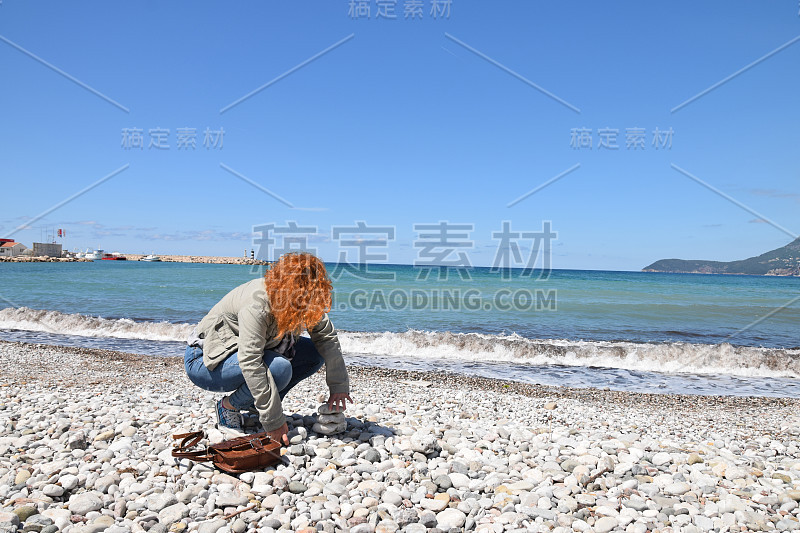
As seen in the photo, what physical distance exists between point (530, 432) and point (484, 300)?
819 inches

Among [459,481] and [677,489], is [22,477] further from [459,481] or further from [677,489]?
[677,489]

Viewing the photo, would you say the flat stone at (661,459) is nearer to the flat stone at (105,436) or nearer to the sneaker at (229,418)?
the sneaker at (229,418)

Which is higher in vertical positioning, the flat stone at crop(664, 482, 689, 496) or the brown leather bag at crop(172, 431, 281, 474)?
the brown leather bag at crop(172, 431, 281, 474)

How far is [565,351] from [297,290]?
10.4m

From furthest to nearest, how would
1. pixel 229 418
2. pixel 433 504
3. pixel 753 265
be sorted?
pixel 753 265 → pixel 229 418 → pixel 433 504

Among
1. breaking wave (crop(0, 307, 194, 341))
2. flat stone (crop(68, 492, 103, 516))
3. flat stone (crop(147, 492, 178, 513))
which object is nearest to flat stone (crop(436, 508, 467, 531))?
flat stone (crop(147, 492, 178, 513))

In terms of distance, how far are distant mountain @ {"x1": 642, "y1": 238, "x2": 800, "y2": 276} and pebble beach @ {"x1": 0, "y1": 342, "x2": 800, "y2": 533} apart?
84377 millimetres

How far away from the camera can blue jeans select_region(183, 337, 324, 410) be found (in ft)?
10.8

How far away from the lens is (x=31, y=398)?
475 centimetres

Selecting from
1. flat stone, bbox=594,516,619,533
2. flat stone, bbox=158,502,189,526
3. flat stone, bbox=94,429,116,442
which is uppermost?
flat stone, bbox=94,429,116,442

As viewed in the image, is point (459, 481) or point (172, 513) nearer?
point (172, 513)

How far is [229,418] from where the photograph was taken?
371 cm

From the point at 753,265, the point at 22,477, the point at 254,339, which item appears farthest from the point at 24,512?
the point at 753,265

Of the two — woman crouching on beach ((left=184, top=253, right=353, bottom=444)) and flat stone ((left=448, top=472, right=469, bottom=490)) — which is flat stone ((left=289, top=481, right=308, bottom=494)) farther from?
flat stone ((left=448, top=472, right=469, bottom=490))
